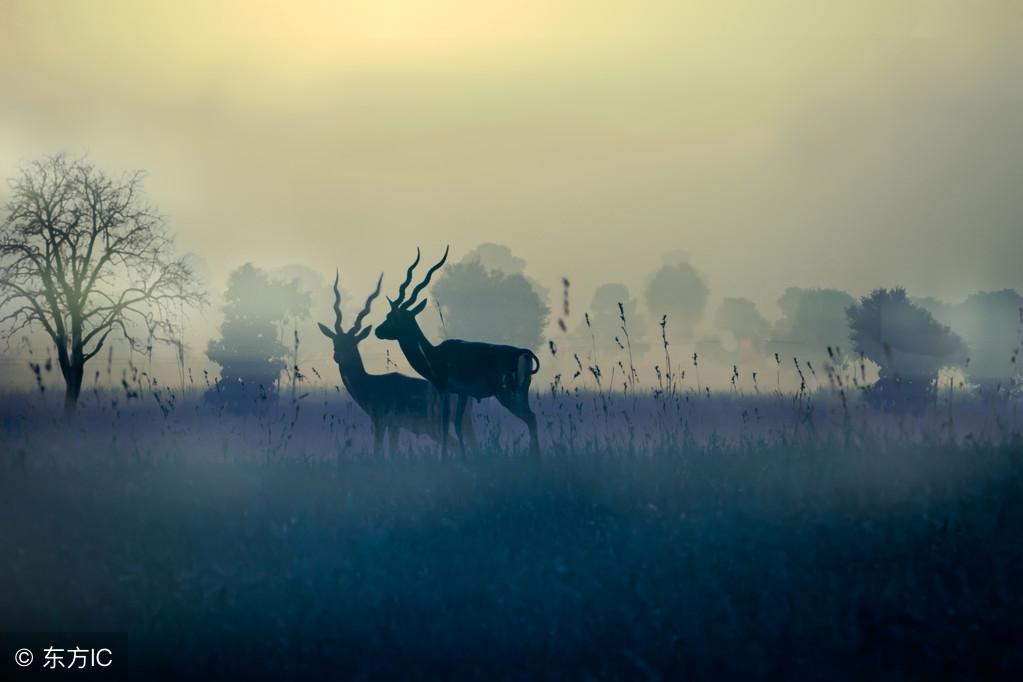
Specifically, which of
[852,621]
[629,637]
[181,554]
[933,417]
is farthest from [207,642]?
[933,417]

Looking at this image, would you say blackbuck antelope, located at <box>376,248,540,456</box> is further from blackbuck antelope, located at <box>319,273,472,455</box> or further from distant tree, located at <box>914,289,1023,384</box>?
distant tree, located at <box>914,289,1023,384</box>

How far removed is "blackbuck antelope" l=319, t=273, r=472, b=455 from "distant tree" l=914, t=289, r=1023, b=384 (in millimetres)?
22500

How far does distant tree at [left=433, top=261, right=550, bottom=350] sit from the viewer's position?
39812mm

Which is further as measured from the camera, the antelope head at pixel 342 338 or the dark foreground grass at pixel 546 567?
the antelope head at pixel 342 338

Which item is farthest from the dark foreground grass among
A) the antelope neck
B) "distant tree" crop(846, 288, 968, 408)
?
"distant tree" crop(846, 288, 968, 408)

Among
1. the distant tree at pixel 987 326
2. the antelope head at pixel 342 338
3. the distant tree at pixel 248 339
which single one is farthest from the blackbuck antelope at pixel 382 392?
the distant tree at pixel 987 326

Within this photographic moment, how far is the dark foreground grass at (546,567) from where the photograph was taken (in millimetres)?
6414

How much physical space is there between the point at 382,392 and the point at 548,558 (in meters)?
6.95

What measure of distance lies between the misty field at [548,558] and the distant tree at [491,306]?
1113 inches

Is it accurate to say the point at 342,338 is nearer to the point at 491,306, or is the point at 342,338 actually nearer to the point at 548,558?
the point at 548,558

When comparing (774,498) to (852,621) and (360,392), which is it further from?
(360,392)

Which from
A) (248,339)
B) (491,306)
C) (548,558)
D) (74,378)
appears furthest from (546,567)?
(491,306)

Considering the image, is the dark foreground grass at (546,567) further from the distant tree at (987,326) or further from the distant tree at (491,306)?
the distant tree at (491,306)

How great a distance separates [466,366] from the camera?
1254 cm
